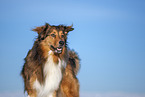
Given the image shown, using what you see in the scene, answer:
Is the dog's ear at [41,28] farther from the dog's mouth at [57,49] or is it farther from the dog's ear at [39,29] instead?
the dog's mouth at [57,49]

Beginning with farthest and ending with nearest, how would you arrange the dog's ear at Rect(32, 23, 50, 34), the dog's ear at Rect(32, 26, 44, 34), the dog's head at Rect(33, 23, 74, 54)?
1. the dog's ear at Rect(32, 26, 44, 34)
2. the dog's ear at Rect(32, 23, 50, 34)
3. the dog's head at Rect(33, 23, 74, 54)

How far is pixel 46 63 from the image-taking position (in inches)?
512

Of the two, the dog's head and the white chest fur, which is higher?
the dog's head

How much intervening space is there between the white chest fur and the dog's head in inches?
13.7

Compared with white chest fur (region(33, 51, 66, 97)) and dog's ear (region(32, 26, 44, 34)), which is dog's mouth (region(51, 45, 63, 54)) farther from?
dog's ear (region(32, 26, 44, 34))

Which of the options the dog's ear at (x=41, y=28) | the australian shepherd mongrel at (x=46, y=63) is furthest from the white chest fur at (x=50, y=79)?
the dog's ear at (x=41, y=28)

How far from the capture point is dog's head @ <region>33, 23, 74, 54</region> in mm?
12797

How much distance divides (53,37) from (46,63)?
3.54 ft

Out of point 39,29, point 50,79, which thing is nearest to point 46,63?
point 50,79

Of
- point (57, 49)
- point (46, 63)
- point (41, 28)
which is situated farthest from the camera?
point (41, 28)

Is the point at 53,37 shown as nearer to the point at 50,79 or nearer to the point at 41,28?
the point at 41,28

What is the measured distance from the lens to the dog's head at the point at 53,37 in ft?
42.0

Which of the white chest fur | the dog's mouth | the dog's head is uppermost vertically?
the dog's head

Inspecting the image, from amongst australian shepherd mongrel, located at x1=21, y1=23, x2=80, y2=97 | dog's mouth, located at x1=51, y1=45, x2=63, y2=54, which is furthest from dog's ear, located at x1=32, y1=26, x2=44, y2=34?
dog's mouth, located at x1=51, y1=45, x2=63, y2=54
